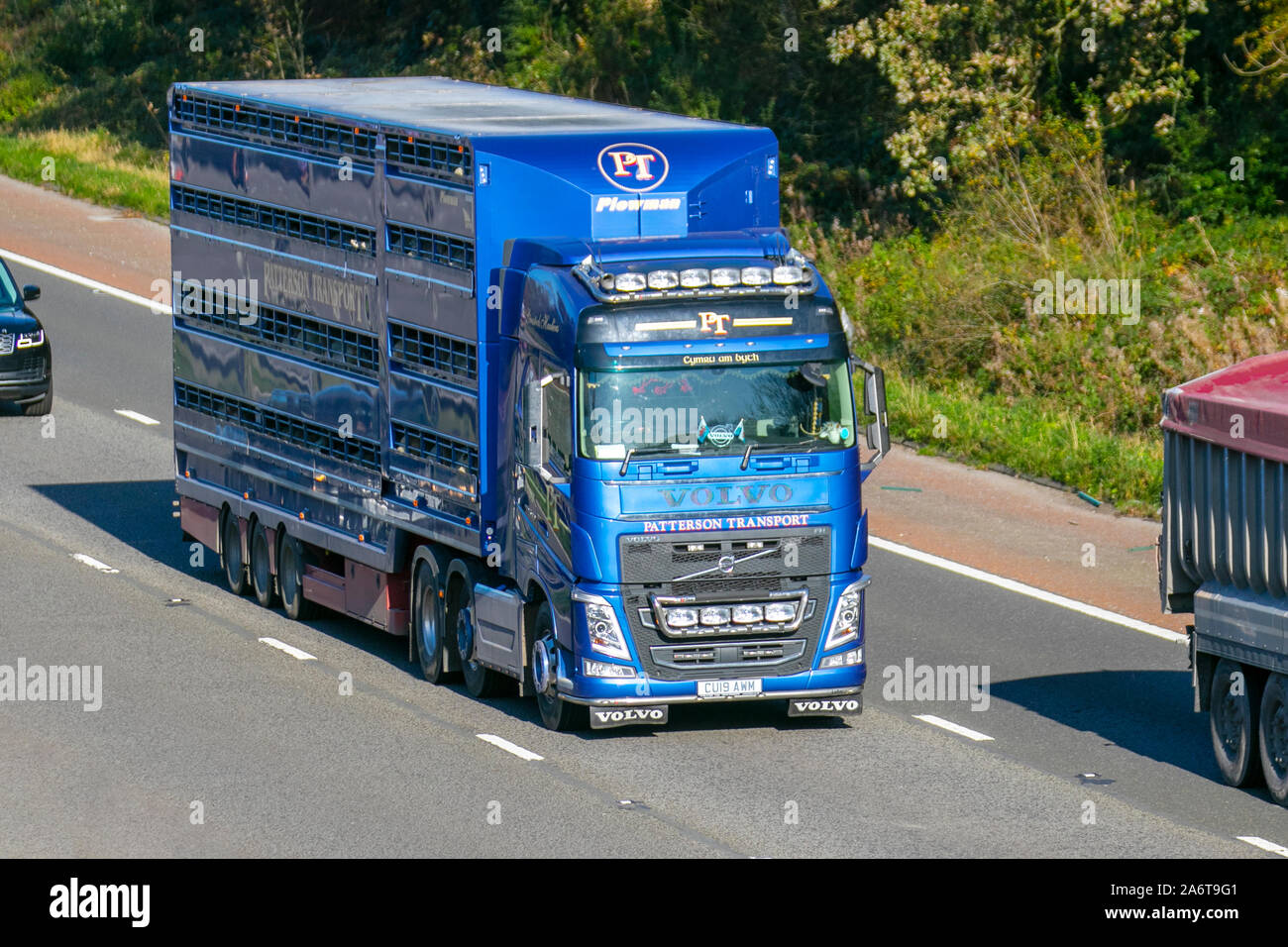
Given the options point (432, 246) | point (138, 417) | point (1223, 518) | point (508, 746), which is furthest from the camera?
point (138, 417)

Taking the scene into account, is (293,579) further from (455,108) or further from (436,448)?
(455,108)

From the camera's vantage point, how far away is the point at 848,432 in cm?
1554

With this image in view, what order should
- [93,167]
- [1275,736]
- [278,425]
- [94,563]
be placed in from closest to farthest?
[1275,736] → [278,425] → [94,563] → [93,167]

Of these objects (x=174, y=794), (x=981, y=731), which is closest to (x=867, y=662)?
(x=981, y=731)

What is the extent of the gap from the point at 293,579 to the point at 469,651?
127 inches

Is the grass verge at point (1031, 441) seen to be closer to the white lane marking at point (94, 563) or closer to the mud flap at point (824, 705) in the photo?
the mud flap at point (824, 705)

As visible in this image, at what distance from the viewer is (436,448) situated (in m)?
17.1

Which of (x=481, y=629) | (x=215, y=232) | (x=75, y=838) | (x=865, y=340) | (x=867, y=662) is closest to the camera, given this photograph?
(x=75, y=838)

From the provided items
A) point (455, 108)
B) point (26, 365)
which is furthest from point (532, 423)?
point (26, 365)

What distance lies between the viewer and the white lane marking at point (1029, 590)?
1905 centimetres

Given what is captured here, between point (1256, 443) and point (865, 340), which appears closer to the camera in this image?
point (1256, 443)

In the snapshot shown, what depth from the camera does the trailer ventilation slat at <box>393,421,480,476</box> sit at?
16.6 m

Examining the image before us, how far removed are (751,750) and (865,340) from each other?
14.0 m

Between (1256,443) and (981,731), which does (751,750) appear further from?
(1256,443)
